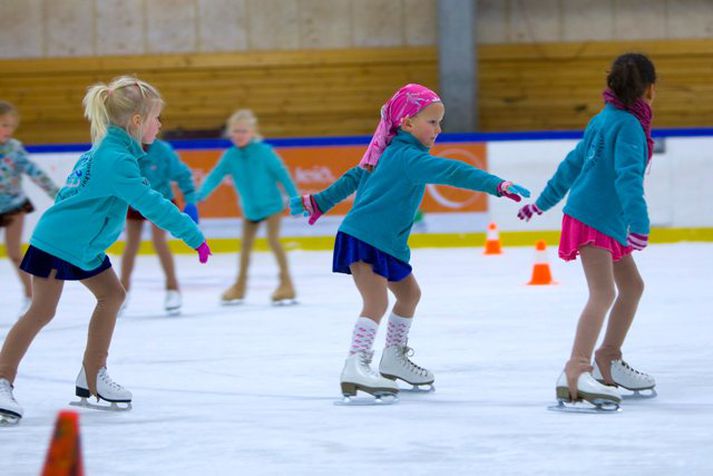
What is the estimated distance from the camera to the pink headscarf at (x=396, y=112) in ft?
15.8

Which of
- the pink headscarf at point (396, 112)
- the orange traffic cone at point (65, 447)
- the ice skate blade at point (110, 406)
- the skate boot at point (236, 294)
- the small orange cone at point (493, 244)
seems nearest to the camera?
the orange traffic cone at point (65, 447)

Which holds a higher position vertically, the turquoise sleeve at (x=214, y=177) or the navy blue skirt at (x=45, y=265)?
the navy blue skirt at (x=45, y=265)

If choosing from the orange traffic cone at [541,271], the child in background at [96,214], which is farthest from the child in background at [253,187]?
the child in background at [96,214]

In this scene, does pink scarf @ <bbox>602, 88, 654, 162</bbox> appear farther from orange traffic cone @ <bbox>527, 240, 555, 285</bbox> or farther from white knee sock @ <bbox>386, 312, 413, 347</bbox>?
orange traffic cone @ <bbox>527, 240, 555, 285</bbox>

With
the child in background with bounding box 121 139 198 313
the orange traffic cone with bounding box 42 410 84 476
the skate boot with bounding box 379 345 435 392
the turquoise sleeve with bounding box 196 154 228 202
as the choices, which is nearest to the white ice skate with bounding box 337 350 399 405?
the skate boot with bounding box 379 345 435 392

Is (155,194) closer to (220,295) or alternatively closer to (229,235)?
(220,295)

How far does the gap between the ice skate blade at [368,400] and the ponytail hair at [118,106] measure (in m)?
1.16

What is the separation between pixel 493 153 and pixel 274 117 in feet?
20.1

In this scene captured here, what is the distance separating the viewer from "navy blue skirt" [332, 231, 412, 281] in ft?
15.7

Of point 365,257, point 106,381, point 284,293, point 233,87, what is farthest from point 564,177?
point 233,87

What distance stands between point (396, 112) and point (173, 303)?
3575 mm

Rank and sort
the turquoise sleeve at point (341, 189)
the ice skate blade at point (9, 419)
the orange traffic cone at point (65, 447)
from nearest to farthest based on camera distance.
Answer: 1. the orange traffic cone at point (65, 447)
2. the ice skate blade at point (9, 419)
3. the turquoise sleeve at point (341, 189)

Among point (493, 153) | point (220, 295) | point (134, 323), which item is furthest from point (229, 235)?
point (134, 323)

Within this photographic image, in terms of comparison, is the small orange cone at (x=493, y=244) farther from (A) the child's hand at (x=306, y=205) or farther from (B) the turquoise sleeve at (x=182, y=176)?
(A) the child's hand at (x=306, y=205)
